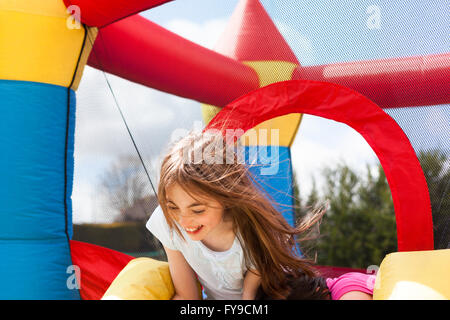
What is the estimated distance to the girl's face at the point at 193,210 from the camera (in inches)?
45.5

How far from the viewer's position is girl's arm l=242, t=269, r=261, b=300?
4.20 feet

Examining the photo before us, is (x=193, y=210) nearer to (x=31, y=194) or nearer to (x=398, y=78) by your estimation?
(x=31, y=194)

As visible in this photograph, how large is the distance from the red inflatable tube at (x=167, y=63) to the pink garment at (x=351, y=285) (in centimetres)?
89

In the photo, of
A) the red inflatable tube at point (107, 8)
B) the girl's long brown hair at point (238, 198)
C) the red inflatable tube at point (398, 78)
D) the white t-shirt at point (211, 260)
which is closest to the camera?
the girl's long brown hair at point (238, 198)

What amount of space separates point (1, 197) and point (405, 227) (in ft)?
4.44

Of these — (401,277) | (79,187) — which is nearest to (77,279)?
(79,187)

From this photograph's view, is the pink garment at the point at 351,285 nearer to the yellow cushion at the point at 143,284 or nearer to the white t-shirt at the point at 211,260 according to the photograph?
the white t-shirt at the point at 211,260

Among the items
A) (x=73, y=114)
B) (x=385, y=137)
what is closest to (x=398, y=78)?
(x=385, y=137)

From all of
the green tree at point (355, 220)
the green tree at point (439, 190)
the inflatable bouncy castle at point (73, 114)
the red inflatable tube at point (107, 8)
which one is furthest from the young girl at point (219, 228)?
the green tree at point (355, 220)

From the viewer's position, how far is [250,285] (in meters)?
1.29

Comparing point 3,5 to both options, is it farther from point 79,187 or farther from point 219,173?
point 219,173

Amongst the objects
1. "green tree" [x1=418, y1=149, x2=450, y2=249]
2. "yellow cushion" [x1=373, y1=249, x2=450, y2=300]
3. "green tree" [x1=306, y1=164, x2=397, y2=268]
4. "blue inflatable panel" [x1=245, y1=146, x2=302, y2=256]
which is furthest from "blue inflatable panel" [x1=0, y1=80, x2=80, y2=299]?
"green tree" [x1=306, y1=164, x2=397, y2=268]

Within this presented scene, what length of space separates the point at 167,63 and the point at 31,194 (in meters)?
0.82

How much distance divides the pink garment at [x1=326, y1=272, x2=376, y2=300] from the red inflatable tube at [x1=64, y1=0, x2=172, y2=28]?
1.09 meters
